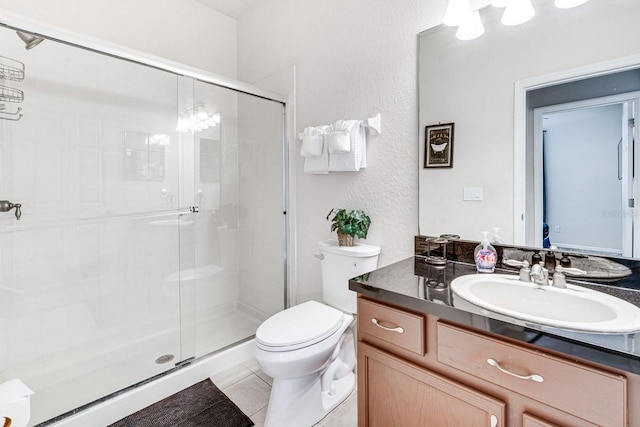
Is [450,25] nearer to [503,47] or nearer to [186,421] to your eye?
[503,47]

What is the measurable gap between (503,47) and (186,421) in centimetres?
227

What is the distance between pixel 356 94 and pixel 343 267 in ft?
3.40

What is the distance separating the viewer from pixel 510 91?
1.28m

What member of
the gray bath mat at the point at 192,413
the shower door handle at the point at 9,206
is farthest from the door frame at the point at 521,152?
the shower door handle at the point at 9,206

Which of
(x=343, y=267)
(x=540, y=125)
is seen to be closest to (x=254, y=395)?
(x=343, y=267)

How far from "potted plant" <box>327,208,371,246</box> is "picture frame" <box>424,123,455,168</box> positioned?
1.50 ft

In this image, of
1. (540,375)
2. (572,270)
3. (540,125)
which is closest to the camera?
(540,375)

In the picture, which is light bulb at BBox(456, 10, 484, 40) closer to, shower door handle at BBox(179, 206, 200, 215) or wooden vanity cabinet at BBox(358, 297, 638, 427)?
wooden vanity cabinet at BBox(358, 297, 638, 427)

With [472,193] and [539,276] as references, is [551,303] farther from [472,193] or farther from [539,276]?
[472,193]

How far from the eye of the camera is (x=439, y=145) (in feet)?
4.84

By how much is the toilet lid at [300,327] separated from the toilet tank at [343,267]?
0.14 metres

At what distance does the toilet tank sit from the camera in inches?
66.2

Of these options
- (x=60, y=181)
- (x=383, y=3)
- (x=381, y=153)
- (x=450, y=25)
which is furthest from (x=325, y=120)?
(x=60, y=181)

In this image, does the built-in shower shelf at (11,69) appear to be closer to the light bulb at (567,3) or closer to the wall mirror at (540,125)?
the wall mirror at (540,125)
